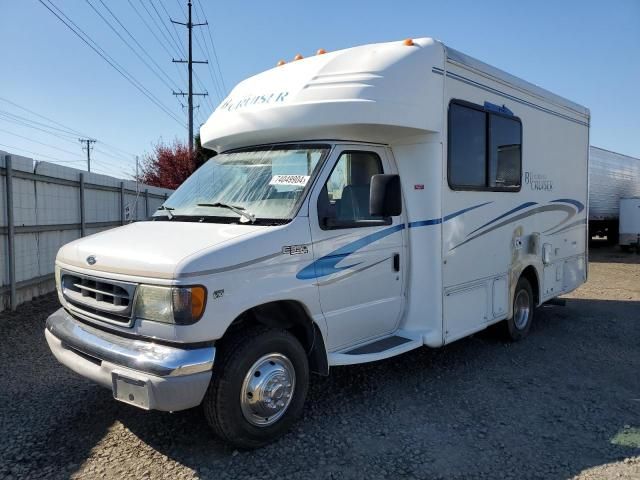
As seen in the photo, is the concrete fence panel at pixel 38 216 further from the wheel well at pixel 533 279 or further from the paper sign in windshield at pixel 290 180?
the wheel well at pixel 533 279

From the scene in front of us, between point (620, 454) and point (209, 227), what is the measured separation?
11.2ft

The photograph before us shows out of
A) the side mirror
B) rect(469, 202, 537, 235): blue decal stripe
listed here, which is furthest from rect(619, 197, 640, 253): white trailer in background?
the side mirror

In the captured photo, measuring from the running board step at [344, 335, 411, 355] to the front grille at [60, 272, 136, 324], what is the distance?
1802mm

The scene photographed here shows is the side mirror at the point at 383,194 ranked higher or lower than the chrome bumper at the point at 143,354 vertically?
higher

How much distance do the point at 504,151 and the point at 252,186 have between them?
10.6 ft

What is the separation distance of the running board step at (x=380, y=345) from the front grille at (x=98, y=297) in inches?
71.0

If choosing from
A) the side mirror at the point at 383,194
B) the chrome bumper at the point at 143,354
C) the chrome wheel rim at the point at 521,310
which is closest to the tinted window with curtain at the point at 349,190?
the side mirror at the point at 383,194

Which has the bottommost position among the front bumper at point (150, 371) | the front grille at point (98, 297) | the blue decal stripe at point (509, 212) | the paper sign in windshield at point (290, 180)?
the front bumper at point (150, 371)

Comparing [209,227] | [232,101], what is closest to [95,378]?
[209,227]

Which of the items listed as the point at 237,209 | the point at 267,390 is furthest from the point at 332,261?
the point at 267,390

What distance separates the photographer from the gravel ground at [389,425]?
352 cm

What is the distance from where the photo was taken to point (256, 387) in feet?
11.9

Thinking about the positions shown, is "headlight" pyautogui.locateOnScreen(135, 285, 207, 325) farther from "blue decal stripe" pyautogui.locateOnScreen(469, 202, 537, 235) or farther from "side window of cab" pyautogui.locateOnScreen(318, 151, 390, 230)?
"blue decal stripe" pyautogui.locateOnScreen(469, 202, 537, 235)

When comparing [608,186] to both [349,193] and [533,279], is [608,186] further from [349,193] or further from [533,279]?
[349,193]
